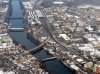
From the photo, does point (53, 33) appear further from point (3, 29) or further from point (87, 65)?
point (87, 65)

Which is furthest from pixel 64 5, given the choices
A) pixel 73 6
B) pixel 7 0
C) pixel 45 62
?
pixel 45 62

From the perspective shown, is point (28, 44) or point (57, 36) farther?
point (57, 36)

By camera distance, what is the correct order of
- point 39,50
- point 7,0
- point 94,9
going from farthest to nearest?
point 7,0, point 94,9, point 39,50

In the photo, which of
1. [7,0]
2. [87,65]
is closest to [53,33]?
[87,65]

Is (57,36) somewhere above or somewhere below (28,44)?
above

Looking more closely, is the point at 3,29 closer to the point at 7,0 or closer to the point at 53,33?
the point at 53,33

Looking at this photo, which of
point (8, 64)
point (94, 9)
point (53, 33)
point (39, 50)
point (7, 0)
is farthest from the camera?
point (7, 0)

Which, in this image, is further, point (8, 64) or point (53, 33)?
point (53, 33)
